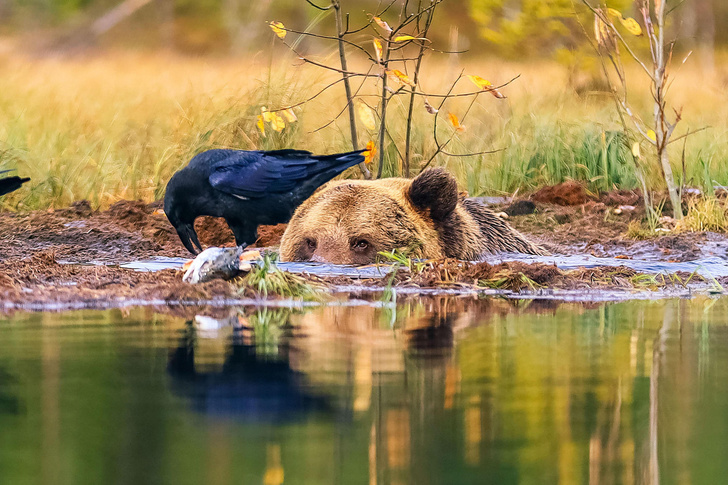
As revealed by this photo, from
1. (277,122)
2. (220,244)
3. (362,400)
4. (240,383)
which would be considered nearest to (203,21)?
(220,244)

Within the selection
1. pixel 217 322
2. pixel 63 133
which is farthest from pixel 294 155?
pixel 63 133

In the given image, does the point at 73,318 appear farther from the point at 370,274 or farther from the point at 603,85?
the point at 603,85

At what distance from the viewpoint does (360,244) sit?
8945 millimetres

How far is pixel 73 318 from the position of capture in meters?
6.55

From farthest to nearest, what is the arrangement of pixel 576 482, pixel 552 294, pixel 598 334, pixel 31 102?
pixel 31 102 → pixel 552 294 → pixel 598 334 → pixel 576 482

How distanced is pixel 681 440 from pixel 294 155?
6.29m

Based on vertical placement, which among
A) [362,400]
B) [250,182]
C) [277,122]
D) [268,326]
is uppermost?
[277,122]

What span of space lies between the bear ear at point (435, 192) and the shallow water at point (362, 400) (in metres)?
2.43

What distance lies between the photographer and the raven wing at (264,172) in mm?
9297

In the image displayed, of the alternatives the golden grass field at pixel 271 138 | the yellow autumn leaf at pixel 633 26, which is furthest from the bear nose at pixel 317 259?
the golden grass field at pixel 271 138

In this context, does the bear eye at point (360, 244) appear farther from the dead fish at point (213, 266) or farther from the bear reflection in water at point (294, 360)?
the bear reflection in water at point (294, 360)

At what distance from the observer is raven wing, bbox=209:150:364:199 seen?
9297 mm

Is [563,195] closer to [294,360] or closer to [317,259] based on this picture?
[317,259]

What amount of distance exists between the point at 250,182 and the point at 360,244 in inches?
43.9
